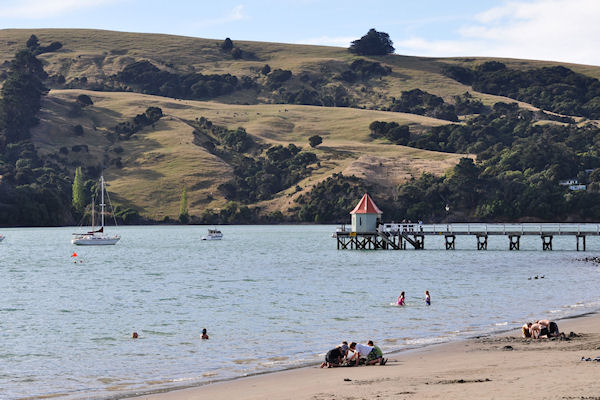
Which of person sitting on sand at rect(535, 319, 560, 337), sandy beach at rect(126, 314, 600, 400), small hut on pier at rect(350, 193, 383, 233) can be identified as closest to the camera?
sandy beach at rect(126, 314, 600, 400)

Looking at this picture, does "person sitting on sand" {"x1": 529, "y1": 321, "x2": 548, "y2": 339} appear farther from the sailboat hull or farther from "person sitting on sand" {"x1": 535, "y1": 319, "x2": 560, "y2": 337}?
the sailboat hull

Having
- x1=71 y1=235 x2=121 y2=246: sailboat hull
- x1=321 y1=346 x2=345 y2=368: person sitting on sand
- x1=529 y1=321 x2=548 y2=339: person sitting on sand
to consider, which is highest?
x1=529 y1=321 x2=548 y2=339: person sitting on sand

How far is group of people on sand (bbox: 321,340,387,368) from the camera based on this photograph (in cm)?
2702

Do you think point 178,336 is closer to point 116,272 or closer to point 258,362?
point 258,362

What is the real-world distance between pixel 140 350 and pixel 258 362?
6049 mm

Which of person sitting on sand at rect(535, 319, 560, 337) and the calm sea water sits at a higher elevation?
person sitting on sand at rect(535, 319, 560, 337)

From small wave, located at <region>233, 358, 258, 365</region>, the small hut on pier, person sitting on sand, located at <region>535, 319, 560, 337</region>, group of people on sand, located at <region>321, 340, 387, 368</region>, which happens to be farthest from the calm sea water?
the small hut on pier

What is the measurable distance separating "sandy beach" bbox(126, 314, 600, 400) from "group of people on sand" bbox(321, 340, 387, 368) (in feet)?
1.38

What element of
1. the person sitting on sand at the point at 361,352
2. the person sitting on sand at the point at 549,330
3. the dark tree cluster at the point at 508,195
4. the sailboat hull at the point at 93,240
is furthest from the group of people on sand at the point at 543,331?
the dark tree cluster at the point at 508,195

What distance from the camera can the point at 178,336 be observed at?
120 ft

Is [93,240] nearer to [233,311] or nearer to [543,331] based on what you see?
[233,311]

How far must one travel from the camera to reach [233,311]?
46.3 m

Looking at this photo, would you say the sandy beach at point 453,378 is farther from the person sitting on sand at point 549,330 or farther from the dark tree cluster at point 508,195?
the dark tree cluster at point 508,195

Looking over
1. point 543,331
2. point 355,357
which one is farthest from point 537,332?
point 355,357
